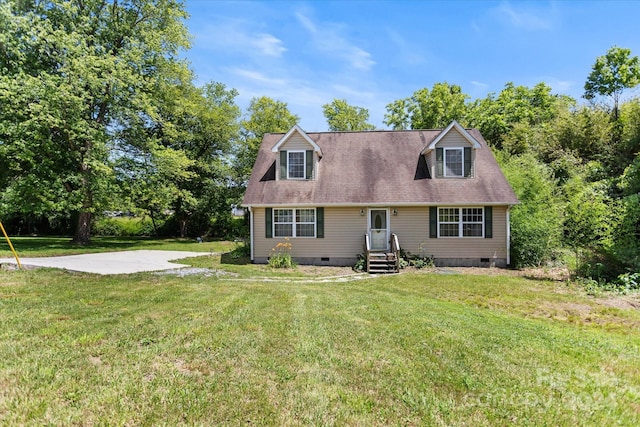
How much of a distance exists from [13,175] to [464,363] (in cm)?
2574

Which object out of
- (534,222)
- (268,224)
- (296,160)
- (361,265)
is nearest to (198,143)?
(296,160)

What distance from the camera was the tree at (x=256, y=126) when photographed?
Result: 29.7 m

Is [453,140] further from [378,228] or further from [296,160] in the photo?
[296,160]

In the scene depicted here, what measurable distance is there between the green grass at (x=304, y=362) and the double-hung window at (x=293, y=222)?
25.1ft

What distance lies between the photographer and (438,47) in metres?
16.5

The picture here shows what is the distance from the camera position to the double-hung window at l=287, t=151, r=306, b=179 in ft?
52.9

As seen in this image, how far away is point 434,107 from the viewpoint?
3372cm

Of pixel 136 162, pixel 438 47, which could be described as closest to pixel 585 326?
pixel 438 47

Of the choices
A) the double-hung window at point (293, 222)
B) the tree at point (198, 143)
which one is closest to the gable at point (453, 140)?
the double-hung window at point (293, 222)

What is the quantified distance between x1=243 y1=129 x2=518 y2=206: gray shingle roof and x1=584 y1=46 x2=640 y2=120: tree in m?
24.4

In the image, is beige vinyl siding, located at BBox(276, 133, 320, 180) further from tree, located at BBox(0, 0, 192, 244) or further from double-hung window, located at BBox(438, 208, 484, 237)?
tree, located at BBox(0, 0, 192, 244)

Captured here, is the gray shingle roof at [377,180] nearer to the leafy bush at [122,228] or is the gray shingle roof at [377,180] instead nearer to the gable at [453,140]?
the gable at [453,140]

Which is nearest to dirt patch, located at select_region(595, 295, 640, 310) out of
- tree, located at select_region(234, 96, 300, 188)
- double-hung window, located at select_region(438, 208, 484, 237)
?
double-hung window, located at select_region(438, 208, 484, 237)

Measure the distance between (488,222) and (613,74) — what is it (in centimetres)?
2901
